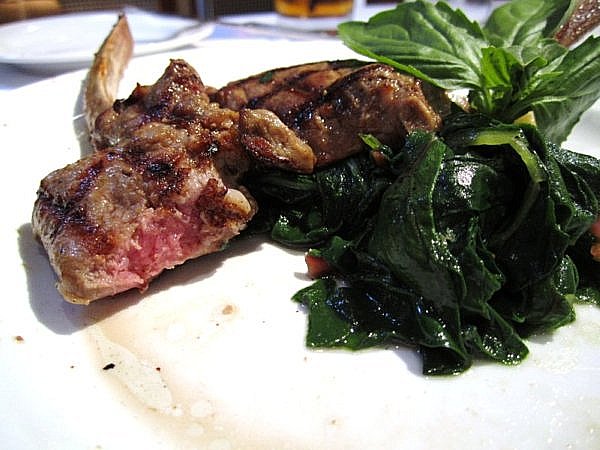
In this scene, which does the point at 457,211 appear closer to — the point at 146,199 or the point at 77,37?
the point at 146,199

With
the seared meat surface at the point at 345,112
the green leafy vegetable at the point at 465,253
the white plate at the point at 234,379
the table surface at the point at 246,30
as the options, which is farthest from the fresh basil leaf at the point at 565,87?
the table surface at the point at 246,30

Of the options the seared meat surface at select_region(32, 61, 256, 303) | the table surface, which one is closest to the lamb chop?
the seared meat surface at select_region(32, 61, 256, 303)

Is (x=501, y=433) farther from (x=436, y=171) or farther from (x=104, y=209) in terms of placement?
(x=104, y=209)

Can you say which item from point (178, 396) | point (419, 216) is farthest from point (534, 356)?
point (178, 396)

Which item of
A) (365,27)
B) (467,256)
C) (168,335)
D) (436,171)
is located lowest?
(168,335)

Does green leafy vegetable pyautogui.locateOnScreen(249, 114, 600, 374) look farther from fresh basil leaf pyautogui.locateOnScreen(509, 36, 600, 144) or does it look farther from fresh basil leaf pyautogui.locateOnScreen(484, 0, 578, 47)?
fresh basil leaf pyautogui.locateOnScreen(484, 0, 578, 47)

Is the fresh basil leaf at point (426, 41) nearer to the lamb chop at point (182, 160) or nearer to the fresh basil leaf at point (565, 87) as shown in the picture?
the lamb chop at point (182, 160)
